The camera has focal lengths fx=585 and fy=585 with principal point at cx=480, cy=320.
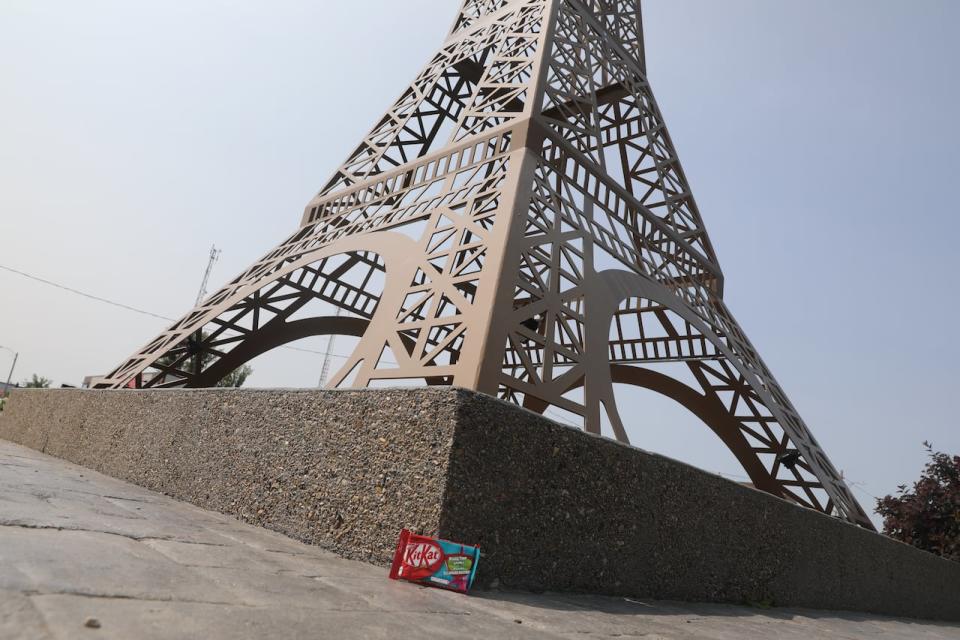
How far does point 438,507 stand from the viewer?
324cm

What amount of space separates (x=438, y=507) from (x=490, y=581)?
58 cm

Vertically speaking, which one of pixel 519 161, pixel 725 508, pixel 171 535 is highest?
pixel 519 161

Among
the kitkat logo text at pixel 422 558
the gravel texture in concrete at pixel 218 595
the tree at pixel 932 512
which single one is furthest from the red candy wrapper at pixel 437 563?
the tree at pixel 932 512

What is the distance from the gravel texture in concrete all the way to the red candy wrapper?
0.33 feet

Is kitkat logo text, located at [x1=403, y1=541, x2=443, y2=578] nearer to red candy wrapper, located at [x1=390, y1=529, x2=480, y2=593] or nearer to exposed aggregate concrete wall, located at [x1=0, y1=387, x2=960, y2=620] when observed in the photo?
red candy wrapper, located at [x1=390, y1=529, x2=480, y2=593]

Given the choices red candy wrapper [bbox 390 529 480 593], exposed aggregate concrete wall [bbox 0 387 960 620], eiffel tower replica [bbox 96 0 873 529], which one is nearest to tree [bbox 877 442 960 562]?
eiffel tower replica [bbox 96 0 873 529]

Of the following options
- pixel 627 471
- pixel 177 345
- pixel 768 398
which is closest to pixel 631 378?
pixel 768 398

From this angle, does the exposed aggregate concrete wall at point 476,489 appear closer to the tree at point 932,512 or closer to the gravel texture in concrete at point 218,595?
the gravel texture in concrete at point 218,595

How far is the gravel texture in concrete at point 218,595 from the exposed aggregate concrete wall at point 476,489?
0.67 ft

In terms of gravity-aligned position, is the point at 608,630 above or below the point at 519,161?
below

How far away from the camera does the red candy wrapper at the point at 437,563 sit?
3119mm

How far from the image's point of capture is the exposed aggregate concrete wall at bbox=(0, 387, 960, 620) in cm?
344

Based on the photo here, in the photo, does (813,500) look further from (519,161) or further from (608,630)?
(608,630)

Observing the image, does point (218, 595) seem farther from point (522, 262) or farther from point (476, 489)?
point (522, 262)
